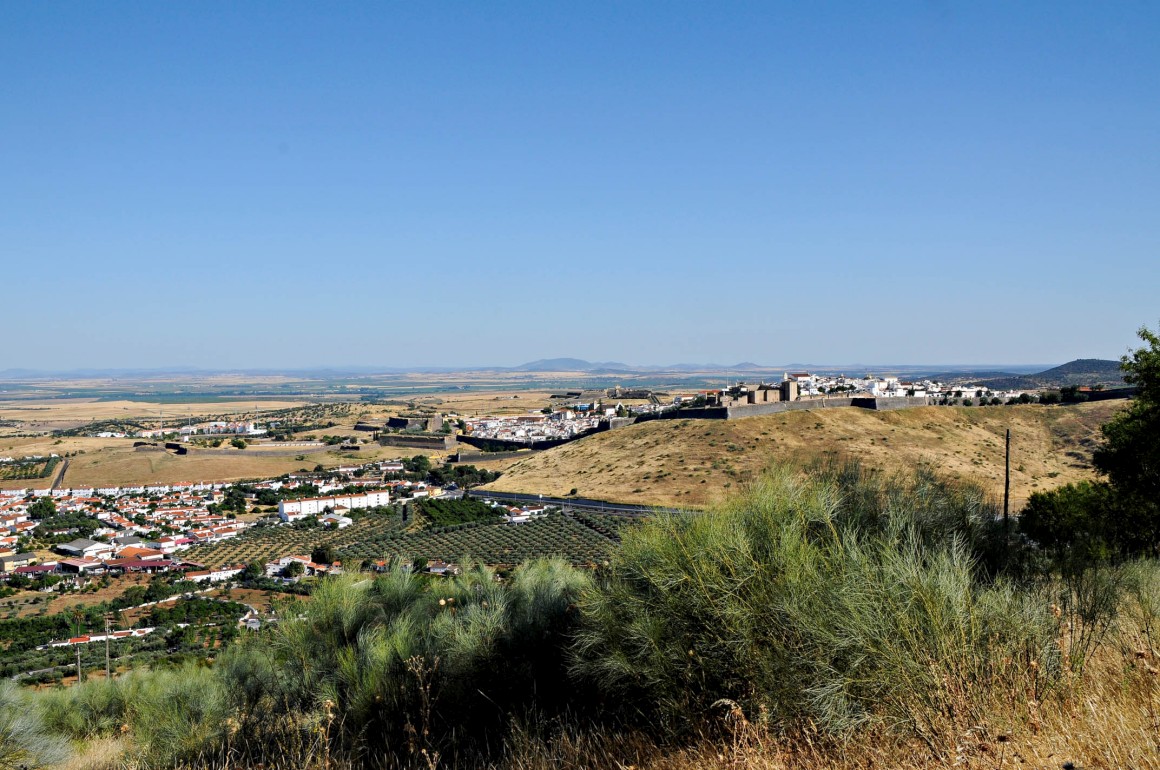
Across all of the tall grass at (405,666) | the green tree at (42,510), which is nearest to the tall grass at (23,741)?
the tall grass at (405,666)

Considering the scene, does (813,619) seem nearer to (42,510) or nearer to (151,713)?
(151,713)

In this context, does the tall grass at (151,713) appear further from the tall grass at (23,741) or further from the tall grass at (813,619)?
the tall grass at (813,619)

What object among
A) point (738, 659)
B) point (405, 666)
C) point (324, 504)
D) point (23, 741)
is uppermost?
point (738, 659)

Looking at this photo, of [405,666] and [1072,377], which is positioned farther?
[1072,377]

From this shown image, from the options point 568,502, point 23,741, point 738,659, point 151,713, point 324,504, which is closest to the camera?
point 738,659

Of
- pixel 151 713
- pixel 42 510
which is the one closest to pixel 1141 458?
pixel 151 713

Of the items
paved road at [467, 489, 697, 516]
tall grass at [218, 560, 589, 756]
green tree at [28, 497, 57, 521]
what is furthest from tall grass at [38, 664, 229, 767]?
green tree at [28, 497, 57, 521]

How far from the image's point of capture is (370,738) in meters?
6.05

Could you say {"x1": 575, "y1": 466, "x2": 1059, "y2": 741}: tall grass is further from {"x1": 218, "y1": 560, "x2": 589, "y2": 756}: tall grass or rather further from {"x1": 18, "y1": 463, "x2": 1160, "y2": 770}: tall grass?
{"x1": 218, "y1": 560, "x2": 589, "y2": 756}: tall grass

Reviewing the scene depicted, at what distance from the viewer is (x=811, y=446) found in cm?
3953

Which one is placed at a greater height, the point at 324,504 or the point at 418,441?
the point at 418,441

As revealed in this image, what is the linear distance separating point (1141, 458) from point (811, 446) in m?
28.5

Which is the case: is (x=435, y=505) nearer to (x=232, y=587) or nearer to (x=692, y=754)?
(x=232, y=587)

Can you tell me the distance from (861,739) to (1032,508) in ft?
51.9
